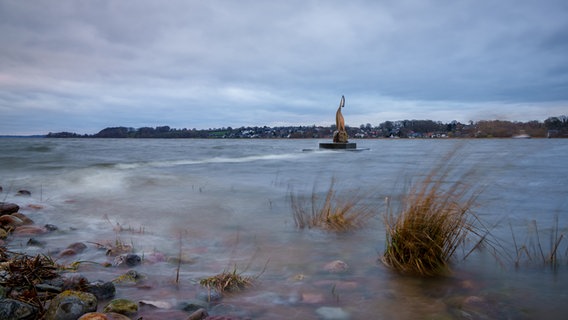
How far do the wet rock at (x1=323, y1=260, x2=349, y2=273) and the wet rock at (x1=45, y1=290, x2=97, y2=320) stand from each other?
1962 millimetres

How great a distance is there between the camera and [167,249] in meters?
4.19

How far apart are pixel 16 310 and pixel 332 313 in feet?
6.42

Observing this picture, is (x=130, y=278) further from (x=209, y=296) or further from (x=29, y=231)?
(x=29, y=231)

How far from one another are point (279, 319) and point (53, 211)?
18.4 ft

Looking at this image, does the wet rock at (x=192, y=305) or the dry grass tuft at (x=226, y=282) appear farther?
the dry grass tuft at (x=226, y=282)

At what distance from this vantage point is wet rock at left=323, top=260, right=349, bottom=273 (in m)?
3.44

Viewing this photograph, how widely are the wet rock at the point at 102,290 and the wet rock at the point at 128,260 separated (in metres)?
0.77

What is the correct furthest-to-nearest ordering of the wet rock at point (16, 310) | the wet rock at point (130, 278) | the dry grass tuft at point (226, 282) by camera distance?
1. the wet rock at point (130, 278)
2. the dry grass tuft at point (226, 282)
3. the wet rock at point (16, 310)

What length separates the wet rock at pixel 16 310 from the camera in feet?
6.86

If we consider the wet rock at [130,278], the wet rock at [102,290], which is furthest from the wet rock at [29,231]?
the wet rock at [102,290]

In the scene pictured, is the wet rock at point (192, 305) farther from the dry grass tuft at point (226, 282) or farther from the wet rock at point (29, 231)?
the wet rock at point (29, 231)

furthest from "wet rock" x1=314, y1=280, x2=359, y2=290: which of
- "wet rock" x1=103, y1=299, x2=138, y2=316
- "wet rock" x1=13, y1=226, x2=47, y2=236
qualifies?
"wet rock" x1=13, y1=226, x2=47, y2=236

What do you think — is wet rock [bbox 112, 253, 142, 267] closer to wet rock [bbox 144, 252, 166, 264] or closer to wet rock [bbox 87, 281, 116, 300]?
wet rock [bbox 144, 252, 166, 264]

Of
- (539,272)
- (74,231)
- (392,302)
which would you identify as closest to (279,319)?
(392,302)
